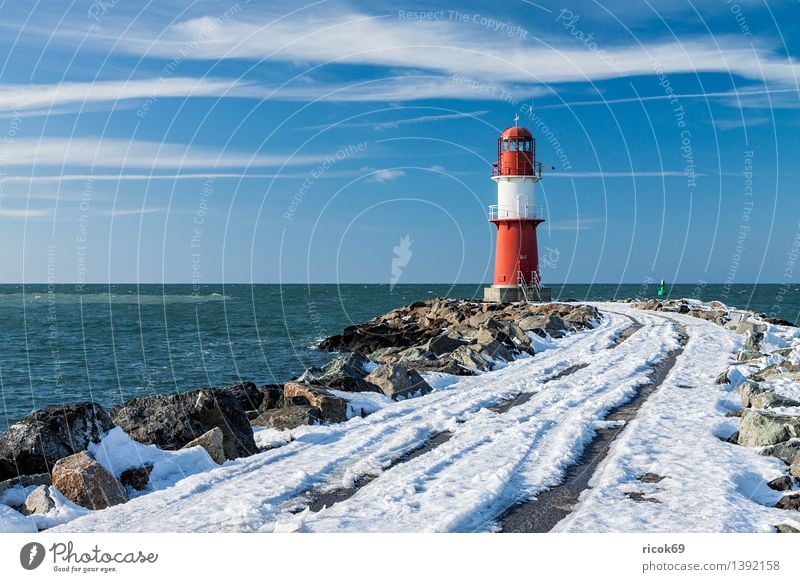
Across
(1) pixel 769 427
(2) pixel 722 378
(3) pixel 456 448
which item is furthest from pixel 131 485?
(2) pixel 722 378

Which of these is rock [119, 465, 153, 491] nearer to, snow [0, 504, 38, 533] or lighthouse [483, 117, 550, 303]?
snow [0, 504, 38, 533]

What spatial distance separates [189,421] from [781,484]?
6.59 m

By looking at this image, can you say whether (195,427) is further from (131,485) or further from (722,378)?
(722,378)

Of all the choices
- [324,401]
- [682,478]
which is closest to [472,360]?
[324,401]

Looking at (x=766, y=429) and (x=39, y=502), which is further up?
(x=766, y=429)

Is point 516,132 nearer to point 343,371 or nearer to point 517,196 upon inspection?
point 517,196

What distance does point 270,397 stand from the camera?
11.7 meters

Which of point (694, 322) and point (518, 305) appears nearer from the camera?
point (694, 322)

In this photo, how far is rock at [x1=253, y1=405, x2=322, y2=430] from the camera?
963 centimetres

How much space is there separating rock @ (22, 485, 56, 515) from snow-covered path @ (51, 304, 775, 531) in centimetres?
49

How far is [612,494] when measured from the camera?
6.68m

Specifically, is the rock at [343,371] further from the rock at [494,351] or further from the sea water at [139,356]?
the sea water at [139,356]

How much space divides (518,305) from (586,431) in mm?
27487

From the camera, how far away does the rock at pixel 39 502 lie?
637 centimetres
